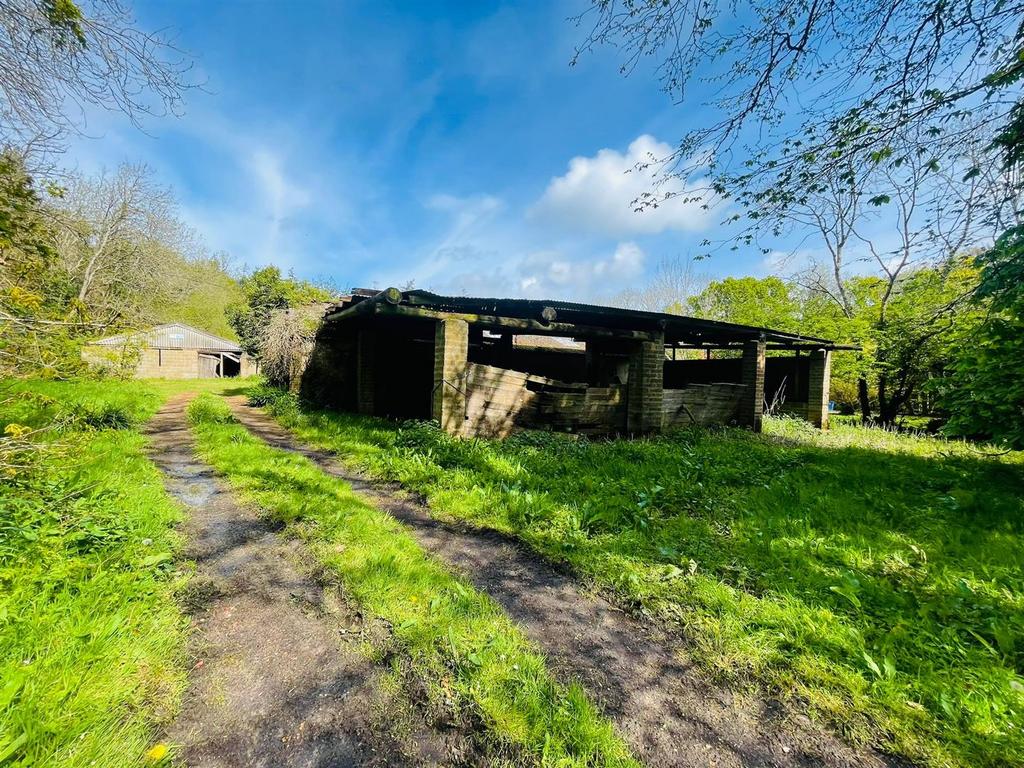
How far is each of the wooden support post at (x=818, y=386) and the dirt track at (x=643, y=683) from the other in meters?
12.8

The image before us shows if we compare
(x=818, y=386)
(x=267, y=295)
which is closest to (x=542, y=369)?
(x=818, y=386)

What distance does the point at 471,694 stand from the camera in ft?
6.52

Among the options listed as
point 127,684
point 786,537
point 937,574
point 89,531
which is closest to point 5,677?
point 127,684

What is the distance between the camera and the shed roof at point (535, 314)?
661 cm

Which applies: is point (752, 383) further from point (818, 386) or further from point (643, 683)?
point (643, 683)

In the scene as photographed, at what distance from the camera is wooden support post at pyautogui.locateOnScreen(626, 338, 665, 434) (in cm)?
881

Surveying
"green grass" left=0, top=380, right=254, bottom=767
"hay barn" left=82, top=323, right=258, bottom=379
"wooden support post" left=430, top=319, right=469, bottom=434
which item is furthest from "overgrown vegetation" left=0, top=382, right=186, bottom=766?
"hay barn" left=82, top=323, right=258, bottom=379

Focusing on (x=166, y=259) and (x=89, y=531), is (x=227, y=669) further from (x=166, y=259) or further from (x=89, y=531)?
(x=166, y=259)

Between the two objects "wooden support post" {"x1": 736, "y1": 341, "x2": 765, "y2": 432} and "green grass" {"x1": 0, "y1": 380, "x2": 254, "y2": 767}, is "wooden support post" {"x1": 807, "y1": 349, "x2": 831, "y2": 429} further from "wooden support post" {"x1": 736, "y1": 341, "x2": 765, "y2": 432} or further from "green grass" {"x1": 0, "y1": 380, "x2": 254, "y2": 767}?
"green grass" {"x1": 0, "y1": 380, "x2": 254, "y2": 767}

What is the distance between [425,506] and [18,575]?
10.1 ft

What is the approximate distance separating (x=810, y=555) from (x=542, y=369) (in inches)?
365

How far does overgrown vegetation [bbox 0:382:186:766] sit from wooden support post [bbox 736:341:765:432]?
38.1ft

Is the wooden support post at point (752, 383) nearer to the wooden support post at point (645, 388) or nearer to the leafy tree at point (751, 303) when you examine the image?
the wooden support post at point (645, 388)

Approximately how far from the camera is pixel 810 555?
349cm
